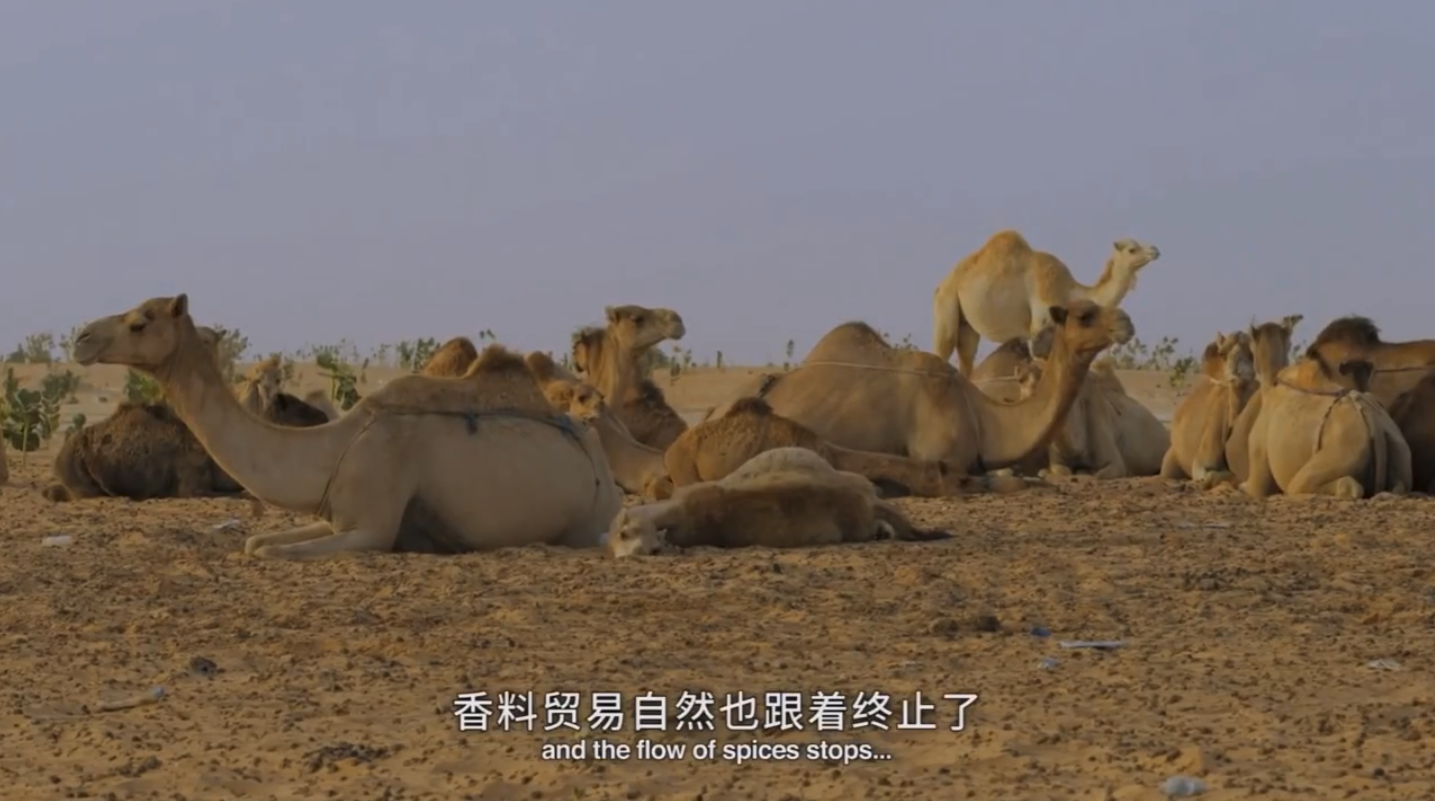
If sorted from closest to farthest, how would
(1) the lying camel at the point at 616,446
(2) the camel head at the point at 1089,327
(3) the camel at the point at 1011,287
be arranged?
(2) the camel head at the point at 1089,327 < (1) the lying camel at the point at 616,446 < (3) the camel at the point at 1011,287

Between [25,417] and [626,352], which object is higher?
[626,352]

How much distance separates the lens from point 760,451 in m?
10.9

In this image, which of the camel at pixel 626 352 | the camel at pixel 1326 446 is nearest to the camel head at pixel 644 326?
the camel at pixel 626 352

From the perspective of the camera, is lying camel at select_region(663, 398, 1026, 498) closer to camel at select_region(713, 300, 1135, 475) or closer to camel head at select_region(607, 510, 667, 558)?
camel at select_region(713, 300, 1135, 475)

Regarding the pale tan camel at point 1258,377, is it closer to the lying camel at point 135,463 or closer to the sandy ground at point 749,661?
the sandy ground at point 749,661

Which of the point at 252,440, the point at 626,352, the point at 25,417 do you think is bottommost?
the point at 252,440

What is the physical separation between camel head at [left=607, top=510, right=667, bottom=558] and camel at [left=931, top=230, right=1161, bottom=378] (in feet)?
39.7

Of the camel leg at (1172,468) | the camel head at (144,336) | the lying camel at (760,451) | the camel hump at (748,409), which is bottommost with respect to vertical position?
the camel leg at (1172,468)

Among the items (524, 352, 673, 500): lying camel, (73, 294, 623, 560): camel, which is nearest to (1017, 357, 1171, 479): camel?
(524, 352, 673, 500): lying camel

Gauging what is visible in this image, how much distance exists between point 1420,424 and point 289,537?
20.0 feet

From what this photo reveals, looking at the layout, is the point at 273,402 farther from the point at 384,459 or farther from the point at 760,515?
the point at 760,515

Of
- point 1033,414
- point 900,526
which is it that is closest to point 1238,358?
point 1033,414

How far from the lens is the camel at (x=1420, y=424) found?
12.0m

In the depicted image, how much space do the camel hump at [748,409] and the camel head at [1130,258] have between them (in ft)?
32.5
